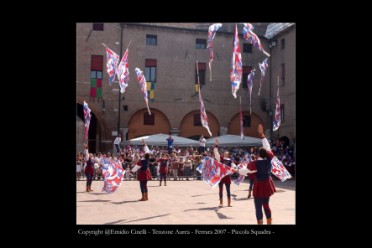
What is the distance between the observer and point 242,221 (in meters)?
10.5

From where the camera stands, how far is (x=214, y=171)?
40.2ft

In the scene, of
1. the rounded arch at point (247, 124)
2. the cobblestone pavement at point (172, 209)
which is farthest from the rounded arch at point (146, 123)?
the cobblestone pavement at point (172, 209)

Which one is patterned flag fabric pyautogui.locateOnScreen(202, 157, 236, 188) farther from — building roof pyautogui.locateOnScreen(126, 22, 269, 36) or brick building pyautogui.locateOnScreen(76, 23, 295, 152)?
building roof pyautogui.locateOnScreen(126, 22, 269, 36)

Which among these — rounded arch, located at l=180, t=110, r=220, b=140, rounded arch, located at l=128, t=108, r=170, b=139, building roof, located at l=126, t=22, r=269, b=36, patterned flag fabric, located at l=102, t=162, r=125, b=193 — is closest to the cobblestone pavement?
patterned flag fabric, located at l=102, t=162, r=125, b=193

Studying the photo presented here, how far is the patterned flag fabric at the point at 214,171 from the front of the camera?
39.2 feet

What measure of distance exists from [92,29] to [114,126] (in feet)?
26.8

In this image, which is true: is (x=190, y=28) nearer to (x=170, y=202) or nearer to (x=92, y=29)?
(x=92, y=29)

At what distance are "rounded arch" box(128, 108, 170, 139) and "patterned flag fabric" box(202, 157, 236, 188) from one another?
68.6ft

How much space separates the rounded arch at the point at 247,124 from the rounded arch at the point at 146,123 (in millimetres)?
5898

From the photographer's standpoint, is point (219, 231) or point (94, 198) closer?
point (219, 231)

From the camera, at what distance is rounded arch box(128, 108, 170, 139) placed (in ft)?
109
